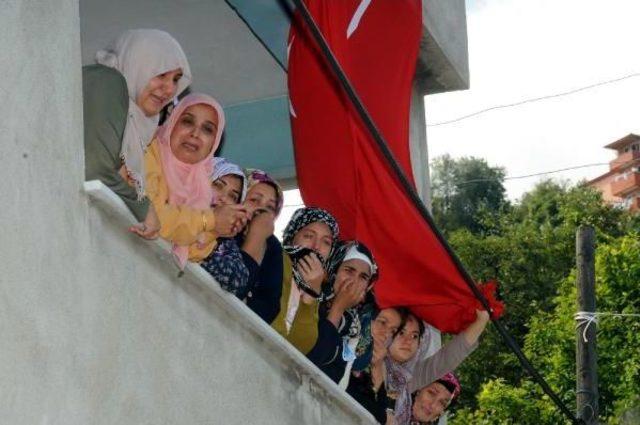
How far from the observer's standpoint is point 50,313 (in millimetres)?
4445

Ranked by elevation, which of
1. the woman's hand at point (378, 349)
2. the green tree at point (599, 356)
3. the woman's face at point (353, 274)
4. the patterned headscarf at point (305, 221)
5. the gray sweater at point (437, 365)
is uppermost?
the patterned headscarf at point (305, 221)

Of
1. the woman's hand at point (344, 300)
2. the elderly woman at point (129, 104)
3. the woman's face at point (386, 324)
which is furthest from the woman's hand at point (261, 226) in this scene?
the woman's face at point (386, 324)

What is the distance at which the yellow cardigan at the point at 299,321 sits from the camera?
21.3ft

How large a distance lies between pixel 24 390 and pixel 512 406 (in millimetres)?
29388

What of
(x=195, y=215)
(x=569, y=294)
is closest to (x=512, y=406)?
(x=569, y=294)

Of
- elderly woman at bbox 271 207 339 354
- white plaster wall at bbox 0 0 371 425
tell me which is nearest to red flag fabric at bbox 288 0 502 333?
elderly woman at bbox 271 207 339 354

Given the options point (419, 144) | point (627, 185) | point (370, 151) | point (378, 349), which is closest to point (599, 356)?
point (419, 144)

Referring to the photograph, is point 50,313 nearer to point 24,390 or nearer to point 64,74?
point 24,390

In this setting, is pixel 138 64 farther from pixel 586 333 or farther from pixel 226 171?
pixel 586 333

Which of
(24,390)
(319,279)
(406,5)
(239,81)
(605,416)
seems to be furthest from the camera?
(605,416)

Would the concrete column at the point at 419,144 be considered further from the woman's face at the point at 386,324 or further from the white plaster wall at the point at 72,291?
the white plaster wall at the point at 72,291

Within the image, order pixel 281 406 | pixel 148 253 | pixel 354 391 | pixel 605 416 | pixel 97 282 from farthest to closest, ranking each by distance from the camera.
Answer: pixel 605 416
pixel 354 391
pixel 281 406
pixel 148 253
pixel 97 282

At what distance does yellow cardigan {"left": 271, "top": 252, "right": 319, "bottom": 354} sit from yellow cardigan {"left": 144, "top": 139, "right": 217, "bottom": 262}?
916mm

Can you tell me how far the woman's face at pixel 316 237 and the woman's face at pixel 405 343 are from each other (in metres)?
1.10
